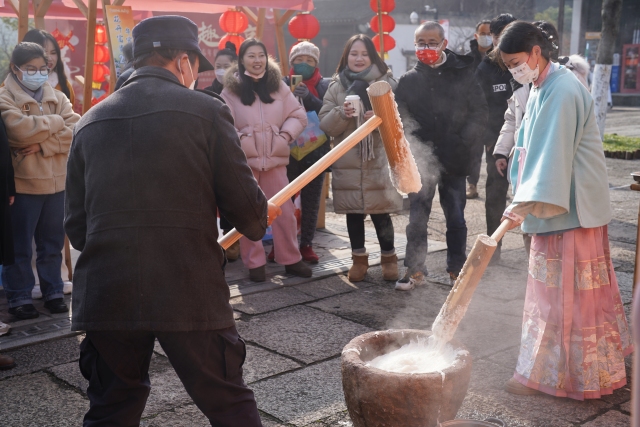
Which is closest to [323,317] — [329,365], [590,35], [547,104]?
[329,365]

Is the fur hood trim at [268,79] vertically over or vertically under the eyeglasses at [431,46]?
under

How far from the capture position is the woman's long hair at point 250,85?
6.62 m

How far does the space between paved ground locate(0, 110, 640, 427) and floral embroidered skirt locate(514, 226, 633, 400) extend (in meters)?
0.12

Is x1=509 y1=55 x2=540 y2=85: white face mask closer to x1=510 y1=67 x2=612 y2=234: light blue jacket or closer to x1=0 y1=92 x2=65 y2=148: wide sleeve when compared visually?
x1=510 y1=67 x2=612 y2=234: light blue jacket

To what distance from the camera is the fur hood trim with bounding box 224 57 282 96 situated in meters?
6.63

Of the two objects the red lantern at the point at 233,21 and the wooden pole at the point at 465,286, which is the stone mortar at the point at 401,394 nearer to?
the wooden pole at the point at 465,286

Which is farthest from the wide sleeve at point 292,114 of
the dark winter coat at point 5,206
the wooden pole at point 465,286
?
the wooden pole at point 465,286

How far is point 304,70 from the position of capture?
7418mm

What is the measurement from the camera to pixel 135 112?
2.74 m

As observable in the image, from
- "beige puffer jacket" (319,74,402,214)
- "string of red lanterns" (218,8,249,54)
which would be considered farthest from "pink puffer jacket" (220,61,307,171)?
"string of red lanterns" (218,8,249,54)

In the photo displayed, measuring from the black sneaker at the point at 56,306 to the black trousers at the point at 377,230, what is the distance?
2702 mm

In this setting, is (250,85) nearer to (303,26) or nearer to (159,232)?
(303,26)

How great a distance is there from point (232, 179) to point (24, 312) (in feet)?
11.9

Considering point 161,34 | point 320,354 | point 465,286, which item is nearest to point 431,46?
point 320,354
